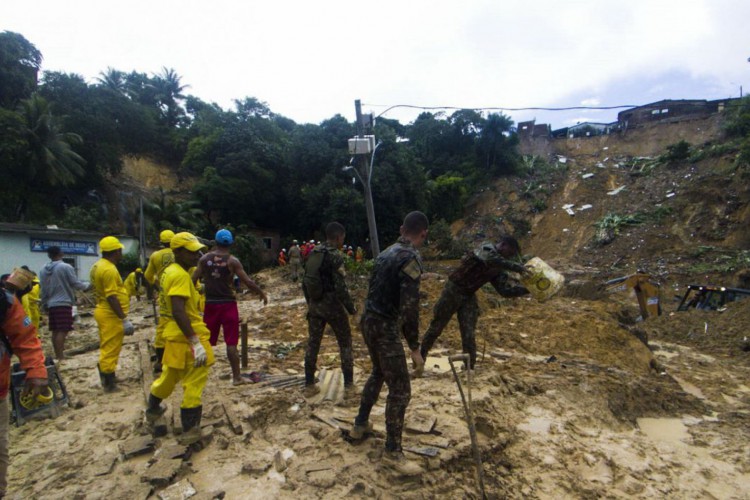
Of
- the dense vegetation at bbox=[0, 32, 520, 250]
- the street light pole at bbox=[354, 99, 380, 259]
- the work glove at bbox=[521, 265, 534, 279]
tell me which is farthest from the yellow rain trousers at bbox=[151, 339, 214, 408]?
the dense vegetation at bbox=[0, 32, 520, 250]

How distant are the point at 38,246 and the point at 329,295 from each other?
1899 cm

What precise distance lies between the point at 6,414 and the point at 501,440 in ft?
11.9

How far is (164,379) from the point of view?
3.74m

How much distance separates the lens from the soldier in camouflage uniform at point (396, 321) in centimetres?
326

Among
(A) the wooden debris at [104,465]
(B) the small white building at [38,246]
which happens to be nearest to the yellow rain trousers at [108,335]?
(A) the wooden debris at [104,465]

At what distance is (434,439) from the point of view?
3682mm

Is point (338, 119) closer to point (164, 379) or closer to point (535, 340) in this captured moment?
point (535, 340)

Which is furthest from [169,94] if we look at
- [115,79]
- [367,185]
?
[367,185]

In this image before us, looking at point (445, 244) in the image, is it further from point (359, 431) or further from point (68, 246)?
point (359, 431)

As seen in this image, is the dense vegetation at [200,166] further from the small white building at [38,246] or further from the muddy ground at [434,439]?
the muddy ground at [434,439]

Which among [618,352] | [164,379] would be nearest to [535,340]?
[618,352]

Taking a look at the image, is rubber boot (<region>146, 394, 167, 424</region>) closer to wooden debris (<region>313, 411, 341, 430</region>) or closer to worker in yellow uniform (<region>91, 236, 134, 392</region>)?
wooden debris (<region>313, 411, 341, 430</region>)

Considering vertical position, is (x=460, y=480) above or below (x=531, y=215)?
below

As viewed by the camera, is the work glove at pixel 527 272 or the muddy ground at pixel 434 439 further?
the work glove at pixel 527 272
